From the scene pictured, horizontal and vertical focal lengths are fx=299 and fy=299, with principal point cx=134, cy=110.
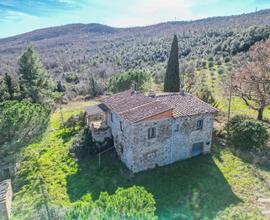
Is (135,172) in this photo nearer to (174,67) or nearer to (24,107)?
(24,107)

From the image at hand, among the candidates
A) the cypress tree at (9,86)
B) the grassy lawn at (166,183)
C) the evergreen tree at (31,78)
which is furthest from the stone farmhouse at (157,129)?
the cypress tree at (9,86)

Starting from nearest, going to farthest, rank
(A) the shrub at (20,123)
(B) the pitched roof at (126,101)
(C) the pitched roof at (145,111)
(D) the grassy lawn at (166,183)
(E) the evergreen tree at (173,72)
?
(D) the grassy lawn at (166,183) < (C) the pitched roof at (145,111) < (A) the shrub at (20,123) < (B) the pitched roof at (126,101) < (E) the evergreen tree at (173,72)

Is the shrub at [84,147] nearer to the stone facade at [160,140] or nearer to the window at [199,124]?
the stone facade at [160,140]

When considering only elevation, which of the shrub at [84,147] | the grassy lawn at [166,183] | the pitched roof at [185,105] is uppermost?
the pitched roof at [185,105]

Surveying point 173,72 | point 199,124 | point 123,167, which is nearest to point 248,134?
point 199,124

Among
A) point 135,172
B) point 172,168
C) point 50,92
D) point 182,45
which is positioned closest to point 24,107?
point 135,172

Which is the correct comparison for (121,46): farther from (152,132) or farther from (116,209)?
(116,209)
